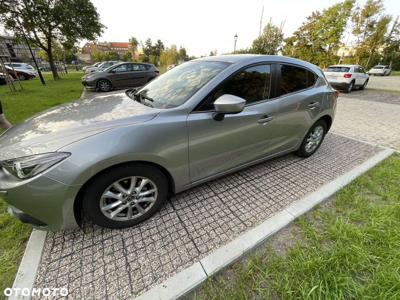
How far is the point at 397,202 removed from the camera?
7.74 ft

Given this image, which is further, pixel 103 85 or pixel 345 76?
pixel 345 76

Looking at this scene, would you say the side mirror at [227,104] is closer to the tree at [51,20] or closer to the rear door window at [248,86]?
the rear door window at [248,86]

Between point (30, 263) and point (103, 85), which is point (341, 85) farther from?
point (30, 263)

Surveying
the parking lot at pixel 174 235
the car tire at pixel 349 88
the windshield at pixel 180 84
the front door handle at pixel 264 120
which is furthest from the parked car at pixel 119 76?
the car tire at pixel 349 88

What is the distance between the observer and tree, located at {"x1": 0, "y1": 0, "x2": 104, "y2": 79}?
1561 cm

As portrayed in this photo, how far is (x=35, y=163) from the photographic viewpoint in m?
1.48

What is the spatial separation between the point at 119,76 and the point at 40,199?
415 inches

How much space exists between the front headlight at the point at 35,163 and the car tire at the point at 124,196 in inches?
12.5

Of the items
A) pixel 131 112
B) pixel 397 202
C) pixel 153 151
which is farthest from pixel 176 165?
Result: pixel 397 202

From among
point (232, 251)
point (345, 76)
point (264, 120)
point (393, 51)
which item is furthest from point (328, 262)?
point (393, 51)

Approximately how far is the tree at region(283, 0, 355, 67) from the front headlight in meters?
28.9

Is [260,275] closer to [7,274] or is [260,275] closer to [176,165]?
[176,165]

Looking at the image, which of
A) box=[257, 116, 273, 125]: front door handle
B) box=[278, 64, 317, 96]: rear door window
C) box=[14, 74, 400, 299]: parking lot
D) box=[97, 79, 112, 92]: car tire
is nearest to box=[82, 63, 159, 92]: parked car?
box=[97, 79, 112, 92]: car tire

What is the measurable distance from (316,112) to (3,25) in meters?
25.3
